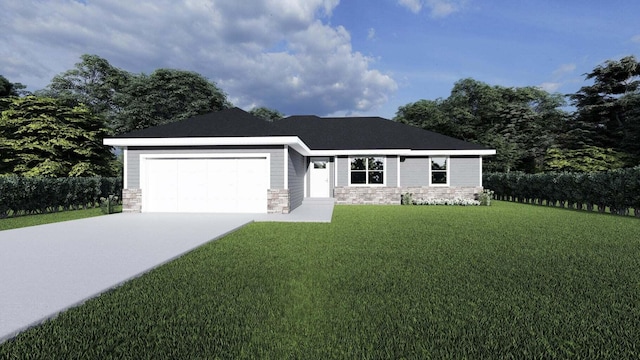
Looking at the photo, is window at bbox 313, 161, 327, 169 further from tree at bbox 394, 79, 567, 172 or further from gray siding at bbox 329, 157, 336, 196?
tree at bbox 394, 79, 567, 172

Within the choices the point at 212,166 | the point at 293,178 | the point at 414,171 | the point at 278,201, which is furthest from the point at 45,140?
the point at 414,171

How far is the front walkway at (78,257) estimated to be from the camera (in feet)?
12.0

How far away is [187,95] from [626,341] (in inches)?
→ 1556

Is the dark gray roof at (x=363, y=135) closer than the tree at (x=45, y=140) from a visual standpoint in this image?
Yes

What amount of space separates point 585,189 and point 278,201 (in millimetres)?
14783

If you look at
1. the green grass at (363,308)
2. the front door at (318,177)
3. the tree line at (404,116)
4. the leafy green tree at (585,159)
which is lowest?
the green grass at (363,308)

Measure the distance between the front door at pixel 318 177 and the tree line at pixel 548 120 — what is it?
83.7 feet

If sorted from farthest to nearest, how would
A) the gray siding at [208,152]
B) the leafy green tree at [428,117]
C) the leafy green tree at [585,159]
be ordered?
the leafy green tree at [428,117], the leafy green tree at [585,159], the gray siding at [208,152]

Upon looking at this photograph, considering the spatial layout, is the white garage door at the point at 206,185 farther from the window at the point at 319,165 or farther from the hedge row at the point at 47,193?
the window at the point at 319,165

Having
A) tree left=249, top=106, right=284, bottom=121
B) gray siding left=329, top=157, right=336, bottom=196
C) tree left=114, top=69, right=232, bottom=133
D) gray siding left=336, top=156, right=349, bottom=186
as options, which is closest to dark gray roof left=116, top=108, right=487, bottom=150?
gray siding left=336, top=156, right=349, bottom=186

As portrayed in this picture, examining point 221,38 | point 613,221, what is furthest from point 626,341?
point 221,38

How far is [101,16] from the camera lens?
76.7 feet

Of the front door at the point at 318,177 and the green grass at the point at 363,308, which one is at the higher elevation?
the front door at the point at 318,177

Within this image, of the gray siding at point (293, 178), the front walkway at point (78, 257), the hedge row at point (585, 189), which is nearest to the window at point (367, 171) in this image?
the gray siding at point (293, 178)
